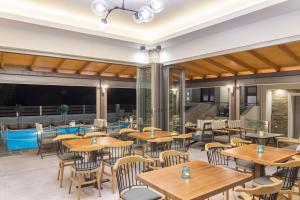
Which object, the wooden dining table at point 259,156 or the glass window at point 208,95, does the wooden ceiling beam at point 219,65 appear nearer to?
the wooden dining table at point 259,156

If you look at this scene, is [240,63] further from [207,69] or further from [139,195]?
[139,195]

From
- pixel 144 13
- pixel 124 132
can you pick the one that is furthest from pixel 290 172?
pixel 124 132

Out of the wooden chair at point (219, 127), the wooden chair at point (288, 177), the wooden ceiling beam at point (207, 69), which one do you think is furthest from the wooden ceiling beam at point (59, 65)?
the wooden chair at point (288, 177)

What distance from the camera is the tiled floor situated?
373cm

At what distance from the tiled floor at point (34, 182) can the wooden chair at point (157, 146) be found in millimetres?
996

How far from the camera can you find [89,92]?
1641 cm

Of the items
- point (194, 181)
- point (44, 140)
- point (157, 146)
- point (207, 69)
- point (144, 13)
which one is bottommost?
point (44, 140)

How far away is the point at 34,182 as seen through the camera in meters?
4.40

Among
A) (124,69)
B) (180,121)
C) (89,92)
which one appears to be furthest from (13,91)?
(180,121)

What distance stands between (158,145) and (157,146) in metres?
0.08

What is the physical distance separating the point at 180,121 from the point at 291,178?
4046mm

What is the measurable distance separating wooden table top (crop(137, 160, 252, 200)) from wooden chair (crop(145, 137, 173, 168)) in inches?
65.7

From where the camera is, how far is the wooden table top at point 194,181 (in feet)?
6.75

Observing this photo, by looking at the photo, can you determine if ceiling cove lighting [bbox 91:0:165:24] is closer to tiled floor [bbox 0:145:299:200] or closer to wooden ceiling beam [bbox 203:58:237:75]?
tiled floor [bbox 0:145:299:200]
